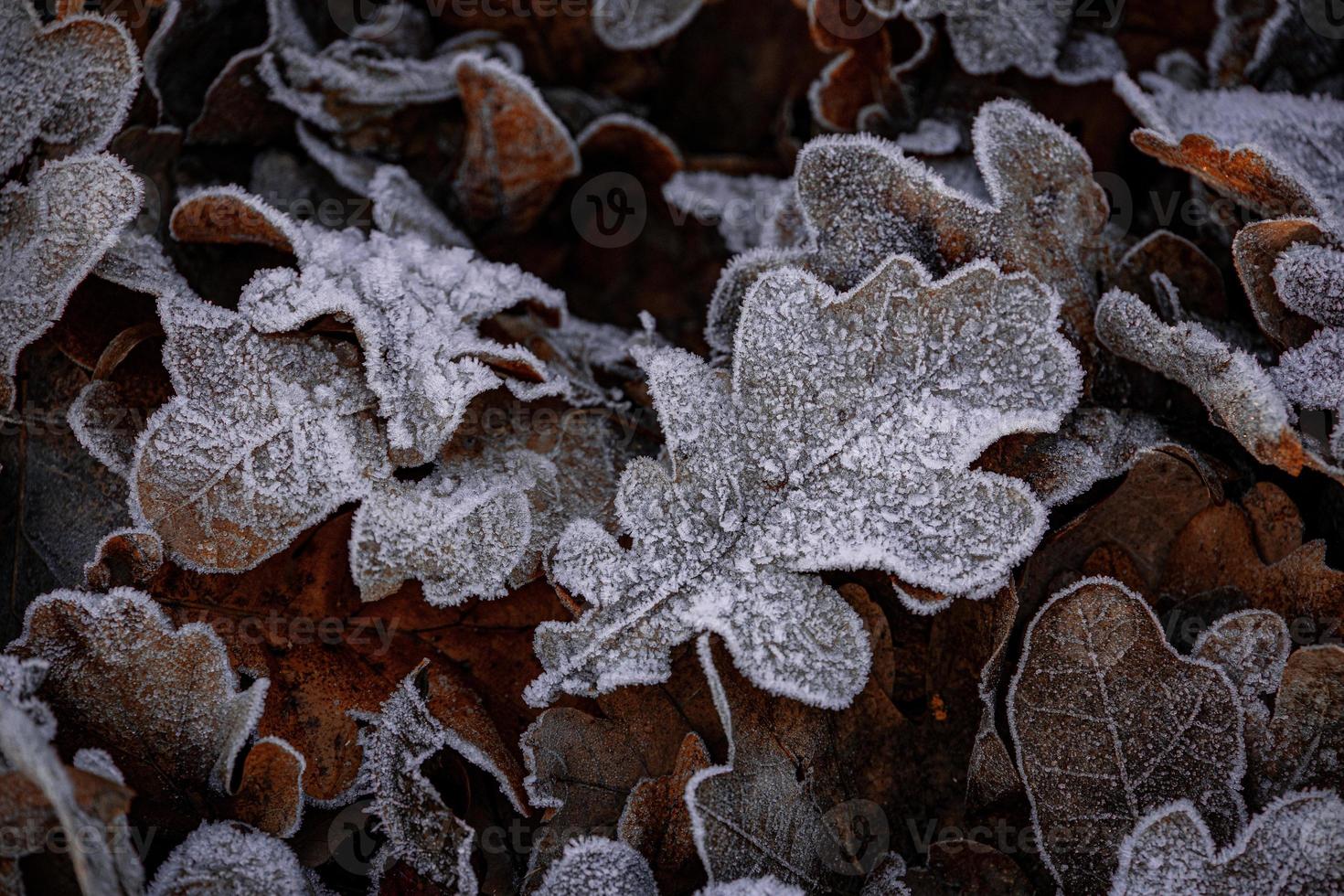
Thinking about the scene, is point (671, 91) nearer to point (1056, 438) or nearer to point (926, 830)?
point (1056, 438)

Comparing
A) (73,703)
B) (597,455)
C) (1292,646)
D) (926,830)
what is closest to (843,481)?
(597,455)

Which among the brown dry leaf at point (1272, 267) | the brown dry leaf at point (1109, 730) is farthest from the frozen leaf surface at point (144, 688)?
the brown dry leaf at point (1272, 267)

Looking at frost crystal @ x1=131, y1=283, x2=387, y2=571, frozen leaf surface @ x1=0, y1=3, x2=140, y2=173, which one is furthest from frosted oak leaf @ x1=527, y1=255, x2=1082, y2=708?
frozen leaf surface @ x1=0, y1=3, x2=140, y2=173

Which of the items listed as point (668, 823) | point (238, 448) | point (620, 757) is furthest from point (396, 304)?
point (668, 823)

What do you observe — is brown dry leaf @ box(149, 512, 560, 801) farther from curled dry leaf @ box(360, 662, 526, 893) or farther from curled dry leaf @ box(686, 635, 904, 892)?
curled dry leaf @ box(686, 635, 904, 892)

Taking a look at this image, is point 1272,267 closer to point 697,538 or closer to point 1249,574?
point 1249,574

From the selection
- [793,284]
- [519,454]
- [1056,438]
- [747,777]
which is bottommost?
[747,777]
